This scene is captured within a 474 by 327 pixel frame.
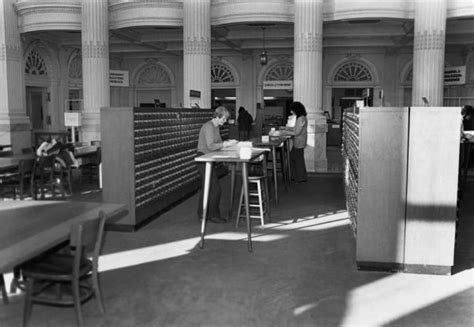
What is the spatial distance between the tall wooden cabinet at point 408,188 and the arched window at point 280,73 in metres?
16.9

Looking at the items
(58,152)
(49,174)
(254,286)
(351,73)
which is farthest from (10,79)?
(254,286)

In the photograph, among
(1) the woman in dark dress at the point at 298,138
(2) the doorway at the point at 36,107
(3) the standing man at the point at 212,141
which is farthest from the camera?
(2) the doorway at the point at 36,107

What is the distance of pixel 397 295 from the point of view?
4.50m

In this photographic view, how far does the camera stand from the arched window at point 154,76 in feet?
77.0

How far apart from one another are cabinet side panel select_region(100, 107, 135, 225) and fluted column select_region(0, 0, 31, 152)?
961cm

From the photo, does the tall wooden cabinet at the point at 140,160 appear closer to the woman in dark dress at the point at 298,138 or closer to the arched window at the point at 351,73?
the woman in dark dress at the point at 298,138

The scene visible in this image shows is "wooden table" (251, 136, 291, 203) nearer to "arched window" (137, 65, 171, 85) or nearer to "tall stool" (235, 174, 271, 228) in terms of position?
"tall stool" (235, 174, 271, 228)

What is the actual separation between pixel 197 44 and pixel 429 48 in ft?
19.4

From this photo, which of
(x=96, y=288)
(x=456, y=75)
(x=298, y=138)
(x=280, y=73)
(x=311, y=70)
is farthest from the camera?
(x=280, y=73)

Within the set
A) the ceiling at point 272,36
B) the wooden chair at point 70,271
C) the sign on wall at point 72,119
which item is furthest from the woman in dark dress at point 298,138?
the wooden chair at point 70,271

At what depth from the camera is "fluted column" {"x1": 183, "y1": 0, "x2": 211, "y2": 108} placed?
46.0 feet

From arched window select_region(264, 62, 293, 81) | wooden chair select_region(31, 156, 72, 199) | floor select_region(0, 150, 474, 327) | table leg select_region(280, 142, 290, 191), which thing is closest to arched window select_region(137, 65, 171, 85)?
arched window select_region(264, 62, 293, 81)

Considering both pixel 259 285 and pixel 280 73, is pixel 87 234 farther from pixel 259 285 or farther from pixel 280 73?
pixel 280 73

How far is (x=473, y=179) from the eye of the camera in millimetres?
11914
